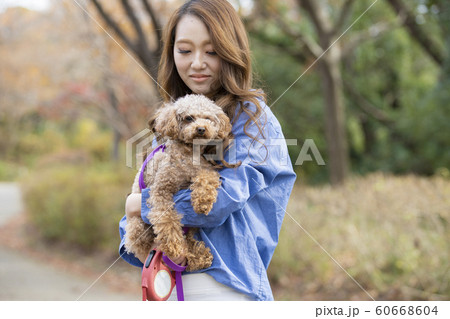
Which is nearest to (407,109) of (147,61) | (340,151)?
(340,151)

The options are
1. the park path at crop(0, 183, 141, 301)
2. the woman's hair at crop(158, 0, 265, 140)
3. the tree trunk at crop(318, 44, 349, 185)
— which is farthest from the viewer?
the tree trunk at crop(318, 44, 349, 185)

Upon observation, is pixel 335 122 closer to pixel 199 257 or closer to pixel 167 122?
pixel 167 122

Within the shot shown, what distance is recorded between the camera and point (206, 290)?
6.50 ft

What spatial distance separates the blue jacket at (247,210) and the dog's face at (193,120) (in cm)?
8

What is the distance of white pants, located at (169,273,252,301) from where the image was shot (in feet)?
6.48

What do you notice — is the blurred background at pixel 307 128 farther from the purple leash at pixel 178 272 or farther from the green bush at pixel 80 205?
the purple leash at pixel 178 272

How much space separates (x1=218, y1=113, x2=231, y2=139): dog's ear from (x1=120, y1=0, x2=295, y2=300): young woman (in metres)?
0.04

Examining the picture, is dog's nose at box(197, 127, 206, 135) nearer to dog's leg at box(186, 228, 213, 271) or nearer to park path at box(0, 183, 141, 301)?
dog's leg at box(186, 228, 213, 271)

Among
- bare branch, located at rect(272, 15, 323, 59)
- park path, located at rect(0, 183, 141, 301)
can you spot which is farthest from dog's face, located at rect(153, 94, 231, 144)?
bare branch, located at rect(272, 15, 323, 59)

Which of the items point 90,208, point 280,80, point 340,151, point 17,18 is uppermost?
point 17,18

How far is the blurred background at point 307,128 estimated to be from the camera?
558 cm

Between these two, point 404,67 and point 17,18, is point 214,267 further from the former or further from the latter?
point 17,18

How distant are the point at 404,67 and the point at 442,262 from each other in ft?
38.4

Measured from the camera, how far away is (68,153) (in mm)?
20328
